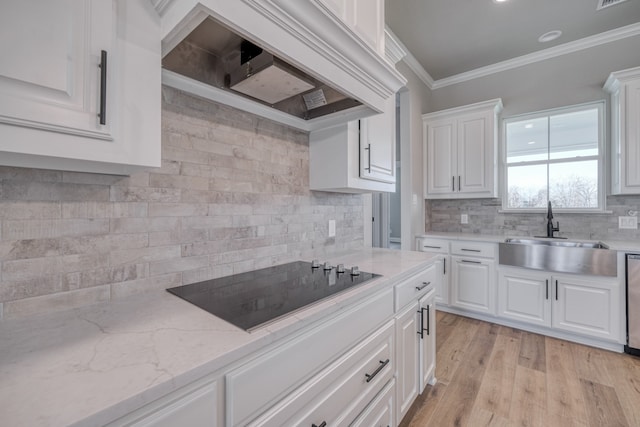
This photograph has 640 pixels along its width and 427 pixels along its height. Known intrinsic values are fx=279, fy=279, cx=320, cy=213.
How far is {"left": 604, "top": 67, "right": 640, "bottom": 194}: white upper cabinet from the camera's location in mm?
2426

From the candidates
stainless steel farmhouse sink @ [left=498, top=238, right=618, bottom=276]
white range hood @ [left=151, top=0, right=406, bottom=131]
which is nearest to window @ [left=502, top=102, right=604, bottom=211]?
stainless steel farmhouse sink @ [left=498, top=238, right=618, bottom=276]

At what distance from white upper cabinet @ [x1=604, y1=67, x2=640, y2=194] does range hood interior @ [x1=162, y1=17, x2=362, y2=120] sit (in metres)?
2.72

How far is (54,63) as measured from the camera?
0.64 metres

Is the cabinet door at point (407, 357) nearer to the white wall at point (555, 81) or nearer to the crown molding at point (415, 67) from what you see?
the crown molding at point (415, 67)

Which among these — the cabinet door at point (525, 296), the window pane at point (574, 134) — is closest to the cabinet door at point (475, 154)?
the window pane at point (574, 134)

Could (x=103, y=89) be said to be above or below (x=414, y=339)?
above

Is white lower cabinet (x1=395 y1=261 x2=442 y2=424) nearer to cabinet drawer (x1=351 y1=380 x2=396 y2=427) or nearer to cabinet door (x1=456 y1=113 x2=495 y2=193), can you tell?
cabinet drawer (x1=351 y1=380 x2=396 y2=427)

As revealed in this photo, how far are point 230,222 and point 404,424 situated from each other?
4.90 ft

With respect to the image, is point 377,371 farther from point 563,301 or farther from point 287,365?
point 563,301

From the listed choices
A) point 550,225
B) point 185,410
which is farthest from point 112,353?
point 550,225

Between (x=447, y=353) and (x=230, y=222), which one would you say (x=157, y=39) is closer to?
(x=230, y=222)

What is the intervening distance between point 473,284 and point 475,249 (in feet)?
1.23

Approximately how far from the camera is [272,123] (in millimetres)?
1573

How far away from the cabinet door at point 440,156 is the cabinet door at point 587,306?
1425 mm
